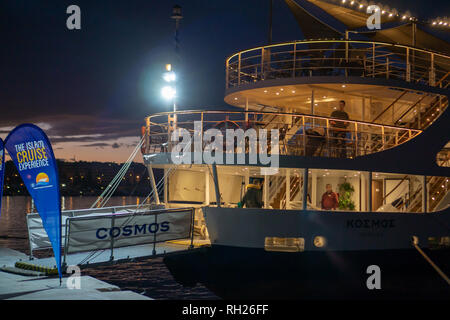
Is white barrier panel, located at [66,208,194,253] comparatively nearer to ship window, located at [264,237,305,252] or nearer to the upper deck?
ship window, located at [264,237,305,252]

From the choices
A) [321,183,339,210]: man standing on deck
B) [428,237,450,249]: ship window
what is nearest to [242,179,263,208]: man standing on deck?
[321,183,339,210]: man standing on deck

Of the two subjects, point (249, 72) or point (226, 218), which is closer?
point (226, 218)

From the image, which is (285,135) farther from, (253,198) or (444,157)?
(444,157)

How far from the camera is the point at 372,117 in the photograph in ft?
56.2

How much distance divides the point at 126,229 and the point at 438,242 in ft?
28.2

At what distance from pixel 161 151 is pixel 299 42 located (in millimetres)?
5032

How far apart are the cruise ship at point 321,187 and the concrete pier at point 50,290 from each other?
2813mm

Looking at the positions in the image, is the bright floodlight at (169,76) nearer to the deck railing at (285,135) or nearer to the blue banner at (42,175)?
the deck railing at (285,135)

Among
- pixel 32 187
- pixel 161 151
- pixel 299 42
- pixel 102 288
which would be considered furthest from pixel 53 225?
pixel 299 42

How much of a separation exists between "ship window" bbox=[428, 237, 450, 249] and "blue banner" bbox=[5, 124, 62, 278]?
32.2 feet

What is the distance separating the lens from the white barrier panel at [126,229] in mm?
11203

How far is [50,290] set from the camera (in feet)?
31.6

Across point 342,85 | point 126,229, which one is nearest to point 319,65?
point 342,85
